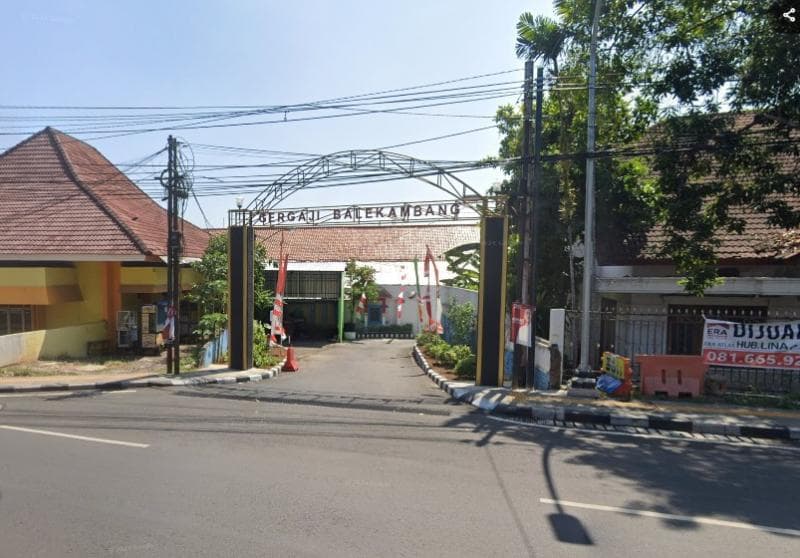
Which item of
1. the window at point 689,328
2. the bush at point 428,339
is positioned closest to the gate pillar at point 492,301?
the window at point 689,328

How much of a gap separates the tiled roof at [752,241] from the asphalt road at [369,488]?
5.49m

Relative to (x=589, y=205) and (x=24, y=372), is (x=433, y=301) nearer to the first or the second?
(x=589, y=205)

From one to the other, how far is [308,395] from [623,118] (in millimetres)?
10245

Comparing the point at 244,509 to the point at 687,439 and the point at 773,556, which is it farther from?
the point at 687,439

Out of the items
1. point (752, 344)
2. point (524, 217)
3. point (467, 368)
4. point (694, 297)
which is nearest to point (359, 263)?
point (467, 368)

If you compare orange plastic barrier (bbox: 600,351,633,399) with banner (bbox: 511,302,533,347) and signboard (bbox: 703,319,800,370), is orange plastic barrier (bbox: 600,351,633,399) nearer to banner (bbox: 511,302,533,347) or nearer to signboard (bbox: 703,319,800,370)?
signboard (bbox: 703,319,800,370)

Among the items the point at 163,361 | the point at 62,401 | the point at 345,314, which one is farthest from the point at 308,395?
the point at 345,314

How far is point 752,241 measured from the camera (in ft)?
40.7

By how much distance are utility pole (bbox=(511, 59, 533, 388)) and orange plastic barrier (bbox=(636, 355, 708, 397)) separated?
7.56ft

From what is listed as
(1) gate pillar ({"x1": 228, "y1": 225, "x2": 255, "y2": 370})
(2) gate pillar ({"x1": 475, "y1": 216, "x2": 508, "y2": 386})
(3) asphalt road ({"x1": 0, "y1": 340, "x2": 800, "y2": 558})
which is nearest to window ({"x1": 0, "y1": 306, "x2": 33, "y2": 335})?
(1) gate pillar ({"x1": 228, "y1": 225, "x2": 255, "y2": 370})

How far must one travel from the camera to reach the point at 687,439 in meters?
7.96

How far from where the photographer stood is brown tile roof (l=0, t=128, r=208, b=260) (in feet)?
54.8

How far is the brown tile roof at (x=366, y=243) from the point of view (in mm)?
32188

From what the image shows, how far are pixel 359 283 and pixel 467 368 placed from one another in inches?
542
